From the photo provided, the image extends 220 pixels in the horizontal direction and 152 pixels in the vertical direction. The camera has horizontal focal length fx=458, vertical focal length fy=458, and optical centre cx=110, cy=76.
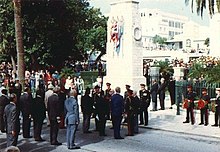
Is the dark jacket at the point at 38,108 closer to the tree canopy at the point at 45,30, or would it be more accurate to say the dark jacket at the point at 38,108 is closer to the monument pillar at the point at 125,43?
the monument pillar at the point at 125,43

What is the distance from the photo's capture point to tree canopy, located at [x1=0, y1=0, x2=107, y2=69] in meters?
30.2

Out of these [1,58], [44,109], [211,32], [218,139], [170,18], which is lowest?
[218,139]

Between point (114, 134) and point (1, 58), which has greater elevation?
point (1, 58)

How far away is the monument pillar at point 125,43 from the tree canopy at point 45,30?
6723 mm

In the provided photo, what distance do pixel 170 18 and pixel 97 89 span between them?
161 meters

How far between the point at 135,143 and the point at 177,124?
4.07 m

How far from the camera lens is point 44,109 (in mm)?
14352

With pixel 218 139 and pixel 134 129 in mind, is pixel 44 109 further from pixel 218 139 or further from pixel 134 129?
pixel 218 139

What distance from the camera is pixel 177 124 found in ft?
57.1

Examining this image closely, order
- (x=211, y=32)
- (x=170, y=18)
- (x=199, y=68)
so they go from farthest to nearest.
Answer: (x=170, y=18), (x=211, y=32), (x=199, y=68)

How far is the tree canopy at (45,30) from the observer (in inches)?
1187

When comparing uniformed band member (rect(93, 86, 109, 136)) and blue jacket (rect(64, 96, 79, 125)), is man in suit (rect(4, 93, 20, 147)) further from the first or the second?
uniformed band member (rect(93, 86, 109, 136))

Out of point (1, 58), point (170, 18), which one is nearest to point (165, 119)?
point (1, 58)

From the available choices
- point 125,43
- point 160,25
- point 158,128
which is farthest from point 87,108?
point 160,25
